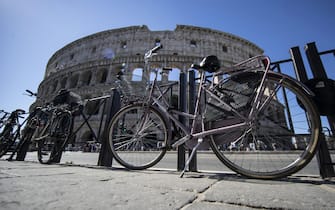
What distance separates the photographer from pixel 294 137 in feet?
6.90

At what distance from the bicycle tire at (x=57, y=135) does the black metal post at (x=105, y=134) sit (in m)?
0.87

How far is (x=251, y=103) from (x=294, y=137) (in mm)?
869

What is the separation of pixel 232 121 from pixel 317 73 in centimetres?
123

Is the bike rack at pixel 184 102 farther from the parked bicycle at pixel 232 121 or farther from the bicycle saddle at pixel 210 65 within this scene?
the bicycle saddle at pixel 210 65

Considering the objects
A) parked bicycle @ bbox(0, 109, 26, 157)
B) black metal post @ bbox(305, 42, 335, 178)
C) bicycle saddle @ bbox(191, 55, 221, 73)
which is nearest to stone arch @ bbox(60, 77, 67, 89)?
parked bicycle @ bbox(0, 109, 26, 157)

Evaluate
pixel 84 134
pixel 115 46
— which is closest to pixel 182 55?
pixel 115 46

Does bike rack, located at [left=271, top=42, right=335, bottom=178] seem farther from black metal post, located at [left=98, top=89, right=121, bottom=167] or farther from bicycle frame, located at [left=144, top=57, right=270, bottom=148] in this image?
black metal post, located at [left=98, top=89, right=121, bottom=167]

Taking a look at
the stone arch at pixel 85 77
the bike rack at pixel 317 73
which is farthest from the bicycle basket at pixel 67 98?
the stone arch at pixel 85 77

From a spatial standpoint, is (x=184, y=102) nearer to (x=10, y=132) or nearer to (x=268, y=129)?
(x=268, y=129)

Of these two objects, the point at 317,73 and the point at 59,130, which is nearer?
the point at 317,73

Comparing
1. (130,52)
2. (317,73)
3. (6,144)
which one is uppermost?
(130,52)

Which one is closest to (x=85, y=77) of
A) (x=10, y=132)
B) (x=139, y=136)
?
(x=10, y=132)

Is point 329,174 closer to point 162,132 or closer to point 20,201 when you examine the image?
point 162,132

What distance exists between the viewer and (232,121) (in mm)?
1801
